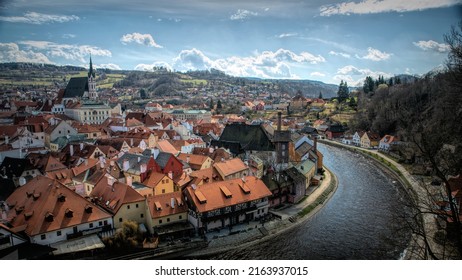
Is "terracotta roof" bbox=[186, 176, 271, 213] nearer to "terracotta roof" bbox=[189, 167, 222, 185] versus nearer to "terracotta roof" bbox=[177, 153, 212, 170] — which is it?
"terracotta roof" bbox=[189, 167, 222, 185]

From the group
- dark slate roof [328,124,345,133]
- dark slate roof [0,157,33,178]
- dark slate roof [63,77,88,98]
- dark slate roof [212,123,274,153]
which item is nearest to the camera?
dark slate roof [0,157,33,178]

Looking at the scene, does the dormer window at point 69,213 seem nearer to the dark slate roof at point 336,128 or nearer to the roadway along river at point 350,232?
the roadway along river at point 350,232

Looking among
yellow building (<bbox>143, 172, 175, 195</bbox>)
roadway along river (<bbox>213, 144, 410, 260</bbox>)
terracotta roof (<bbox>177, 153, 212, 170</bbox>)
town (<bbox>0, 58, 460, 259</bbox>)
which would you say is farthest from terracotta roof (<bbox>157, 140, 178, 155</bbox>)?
roadway along river (<bbox>213, 144, 410, 260</bbox>)

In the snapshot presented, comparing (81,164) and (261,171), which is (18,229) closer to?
(81,164)

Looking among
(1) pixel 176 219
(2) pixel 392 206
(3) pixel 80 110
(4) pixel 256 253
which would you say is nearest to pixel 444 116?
(2) pixel 392 206

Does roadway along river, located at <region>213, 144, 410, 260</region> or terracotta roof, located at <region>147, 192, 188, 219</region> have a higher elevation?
terracotta roof, located at <region>147, 192, 188, 219</region>

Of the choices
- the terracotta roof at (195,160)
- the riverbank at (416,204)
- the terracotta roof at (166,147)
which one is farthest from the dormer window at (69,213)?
the riverbank at (416,204)
